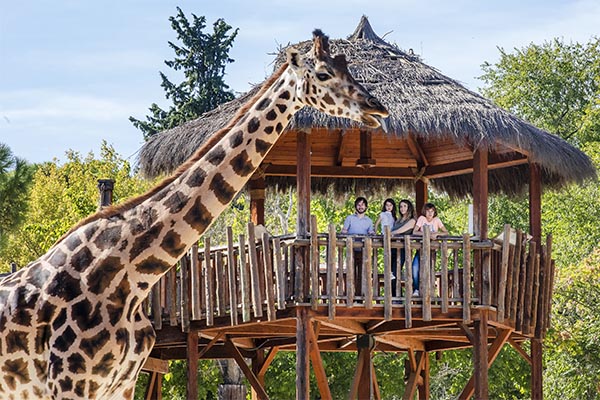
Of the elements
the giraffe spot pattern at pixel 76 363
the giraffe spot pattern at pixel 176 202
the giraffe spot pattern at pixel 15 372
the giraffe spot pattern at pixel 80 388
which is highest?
the giraffe spot pattern at pixel 176 202

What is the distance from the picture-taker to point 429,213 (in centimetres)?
1986

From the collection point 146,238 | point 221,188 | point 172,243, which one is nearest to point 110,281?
point 146,238

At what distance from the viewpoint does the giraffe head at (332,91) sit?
14078 mm

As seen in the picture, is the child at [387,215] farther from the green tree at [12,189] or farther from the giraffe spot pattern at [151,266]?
the giraffe spot pattern at [151,266]

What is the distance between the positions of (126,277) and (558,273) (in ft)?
70.0

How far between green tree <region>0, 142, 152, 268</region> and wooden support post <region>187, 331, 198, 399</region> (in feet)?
57.9

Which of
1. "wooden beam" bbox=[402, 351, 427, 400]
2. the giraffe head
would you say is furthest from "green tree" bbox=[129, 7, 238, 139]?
the giraffe head

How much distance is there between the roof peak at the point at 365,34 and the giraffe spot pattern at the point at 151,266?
32.4 feet

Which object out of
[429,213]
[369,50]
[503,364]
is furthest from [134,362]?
[503,364]

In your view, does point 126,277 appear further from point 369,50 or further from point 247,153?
point 369,50

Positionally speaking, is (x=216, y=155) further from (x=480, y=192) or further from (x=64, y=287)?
(x=480, y=192)

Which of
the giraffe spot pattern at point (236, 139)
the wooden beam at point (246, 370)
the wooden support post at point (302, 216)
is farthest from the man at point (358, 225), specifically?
the giraffe spot pattern at point (236, 139)

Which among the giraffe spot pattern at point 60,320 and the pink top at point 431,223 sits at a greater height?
the pink top at point 431,223

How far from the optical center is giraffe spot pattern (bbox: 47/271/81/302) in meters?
13.3
